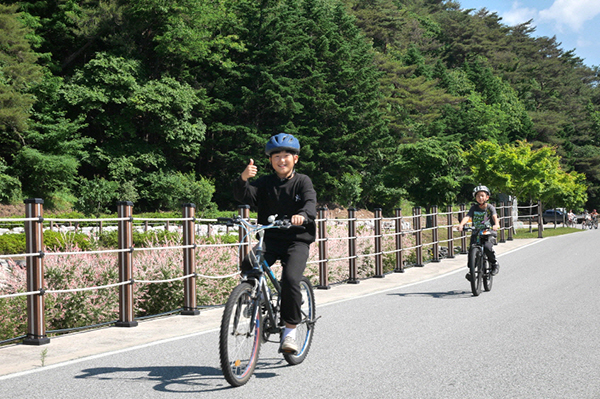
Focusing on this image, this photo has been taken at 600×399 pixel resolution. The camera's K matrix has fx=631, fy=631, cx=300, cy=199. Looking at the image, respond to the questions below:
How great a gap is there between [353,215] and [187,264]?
507 cm

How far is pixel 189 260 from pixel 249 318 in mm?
4308

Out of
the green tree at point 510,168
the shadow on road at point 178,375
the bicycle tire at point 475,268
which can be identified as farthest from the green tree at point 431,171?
the shadow on road at point 178,375

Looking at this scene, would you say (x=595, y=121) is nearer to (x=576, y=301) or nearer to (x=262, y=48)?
(x=262, y=48)

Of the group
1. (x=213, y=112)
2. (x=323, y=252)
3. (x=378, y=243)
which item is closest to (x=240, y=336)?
(x=323, y=252)

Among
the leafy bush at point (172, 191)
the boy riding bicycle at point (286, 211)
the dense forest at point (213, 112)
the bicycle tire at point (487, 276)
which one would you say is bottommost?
the bicycle tire at point (487, 276)

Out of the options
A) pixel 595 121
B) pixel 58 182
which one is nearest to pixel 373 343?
pixel 58 182

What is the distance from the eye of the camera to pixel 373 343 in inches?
277

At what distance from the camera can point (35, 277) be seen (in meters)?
7.23

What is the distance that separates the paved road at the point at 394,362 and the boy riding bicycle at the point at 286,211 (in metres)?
0.64

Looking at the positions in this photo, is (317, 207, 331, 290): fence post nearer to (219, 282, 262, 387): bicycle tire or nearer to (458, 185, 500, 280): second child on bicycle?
(458, 185, 500, 280): second child on bicycle

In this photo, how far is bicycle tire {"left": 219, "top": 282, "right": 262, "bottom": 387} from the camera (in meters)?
4.91

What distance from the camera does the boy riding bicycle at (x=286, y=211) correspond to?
559cm

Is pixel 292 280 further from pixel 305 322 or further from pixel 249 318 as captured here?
pixel 305 322

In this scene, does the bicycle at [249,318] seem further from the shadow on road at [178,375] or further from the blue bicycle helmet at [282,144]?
the blue bicycle helmet at [282,144]
